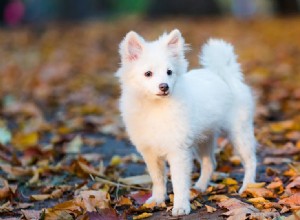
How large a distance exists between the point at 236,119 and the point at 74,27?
16.7 meters

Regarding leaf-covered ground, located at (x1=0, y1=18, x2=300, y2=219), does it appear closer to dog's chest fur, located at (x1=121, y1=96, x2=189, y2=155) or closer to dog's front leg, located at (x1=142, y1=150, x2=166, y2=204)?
dog's front leg, located at (x1=142, y1=150, x2=166, y2=204)

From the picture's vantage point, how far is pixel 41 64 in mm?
14836

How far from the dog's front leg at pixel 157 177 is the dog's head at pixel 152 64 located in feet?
1.96

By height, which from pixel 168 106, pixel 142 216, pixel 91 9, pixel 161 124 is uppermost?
pixel 91 9

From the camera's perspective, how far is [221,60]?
6.04 m

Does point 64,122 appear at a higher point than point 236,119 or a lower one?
lower

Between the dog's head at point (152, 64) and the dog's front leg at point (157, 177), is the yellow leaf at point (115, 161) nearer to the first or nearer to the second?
the dog's front leg at point (157, 177)

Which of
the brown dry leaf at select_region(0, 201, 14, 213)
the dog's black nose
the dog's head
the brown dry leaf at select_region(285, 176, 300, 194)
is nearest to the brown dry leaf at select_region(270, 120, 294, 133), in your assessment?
the brown dry leaf at select_region(285, 176, 300, 194)

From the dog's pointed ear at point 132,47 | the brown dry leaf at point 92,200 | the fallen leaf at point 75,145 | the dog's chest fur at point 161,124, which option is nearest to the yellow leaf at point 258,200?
the dog's chest fur at point 161,124

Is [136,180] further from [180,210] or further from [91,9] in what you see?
[91,9]

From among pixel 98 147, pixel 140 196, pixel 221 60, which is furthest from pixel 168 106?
pixel 98 147

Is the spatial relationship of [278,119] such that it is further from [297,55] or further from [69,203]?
Answer: [297,55]

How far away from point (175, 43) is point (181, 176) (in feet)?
3.26

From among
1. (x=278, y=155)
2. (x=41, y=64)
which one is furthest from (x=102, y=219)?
(x=41, y=64)
